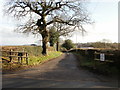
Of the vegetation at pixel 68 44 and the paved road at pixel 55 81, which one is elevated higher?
the vegetation at pixel 68 44

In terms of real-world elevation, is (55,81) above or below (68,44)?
below

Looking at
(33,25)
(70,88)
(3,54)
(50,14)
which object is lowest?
(70,88)

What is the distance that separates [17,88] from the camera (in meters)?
5.26

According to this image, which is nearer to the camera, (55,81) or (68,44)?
(55,81)

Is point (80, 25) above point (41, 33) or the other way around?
above

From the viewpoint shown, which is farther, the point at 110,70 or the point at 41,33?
the point at 41,33

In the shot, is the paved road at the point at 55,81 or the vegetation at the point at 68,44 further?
the vegetation at the point at 68,44

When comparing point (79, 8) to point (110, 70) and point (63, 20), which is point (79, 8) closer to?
point (63, 20)

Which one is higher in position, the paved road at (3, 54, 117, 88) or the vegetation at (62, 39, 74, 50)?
the vegetation at (62, 39, 74, 50)

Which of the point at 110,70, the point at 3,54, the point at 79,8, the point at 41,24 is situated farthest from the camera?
the point at 41,24

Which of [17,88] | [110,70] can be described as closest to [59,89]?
[17,88]

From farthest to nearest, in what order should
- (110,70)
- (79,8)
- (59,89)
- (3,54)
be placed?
(79,8) < (3,54) < (110,70) < (59,89)

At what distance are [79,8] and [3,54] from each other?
1283cm

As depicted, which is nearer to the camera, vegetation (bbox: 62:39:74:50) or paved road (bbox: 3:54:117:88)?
paved road (bbox: 3:54:117:88)
